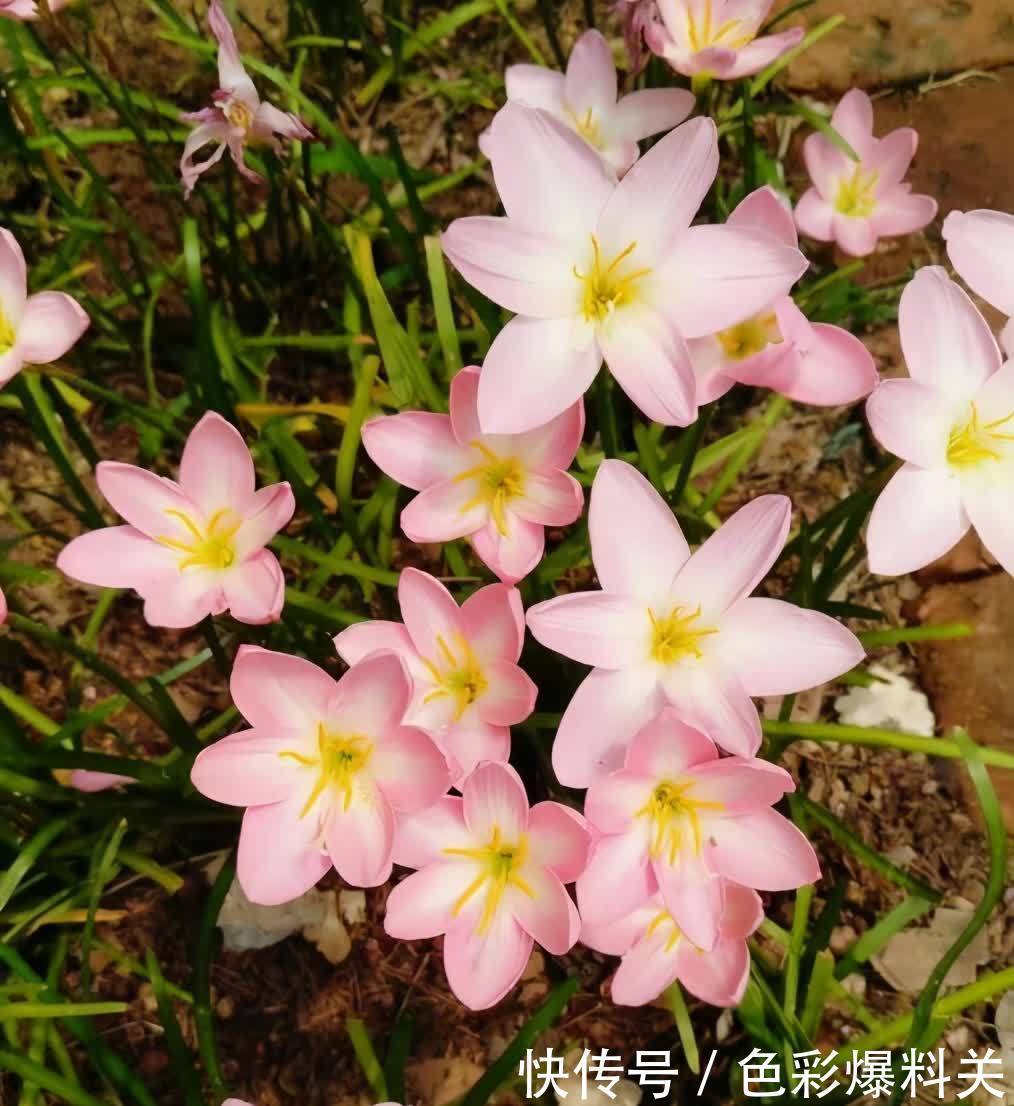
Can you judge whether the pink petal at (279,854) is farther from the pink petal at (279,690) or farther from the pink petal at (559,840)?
the pink petal at (559,840)

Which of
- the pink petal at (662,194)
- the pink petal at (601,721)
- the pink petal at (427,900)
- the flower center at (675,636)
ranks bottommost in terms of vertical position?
the pink petal at (427,900)

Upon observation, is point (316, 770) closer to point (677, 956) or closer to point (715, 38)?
point (677, 956)

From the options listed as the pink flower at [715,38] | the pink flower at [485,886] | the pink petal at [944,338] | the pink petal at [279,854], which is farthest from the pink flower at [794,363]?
the pink petal at [279,854]

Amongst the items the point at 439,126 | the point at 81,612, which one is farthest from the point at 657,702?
the point at 439,126

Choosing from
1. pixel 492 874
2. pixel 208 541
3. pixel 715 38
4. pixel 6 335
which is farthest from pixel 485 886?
pixel 715 38

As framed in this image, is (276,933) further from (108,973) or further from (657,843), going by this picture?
(657,843)
